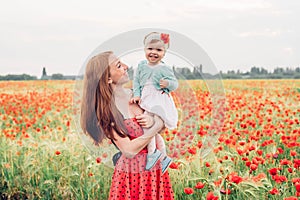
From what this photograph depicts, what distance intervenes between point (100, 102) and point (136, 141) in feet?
0.78

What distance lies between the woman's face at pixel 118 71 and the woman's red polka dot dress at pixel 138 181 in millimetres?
369

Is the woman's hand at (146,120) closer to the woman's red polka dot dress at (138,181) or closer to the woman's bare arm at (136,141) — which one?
the woman's bare arm at (136,141)

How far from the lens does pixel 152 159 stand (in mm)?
2314

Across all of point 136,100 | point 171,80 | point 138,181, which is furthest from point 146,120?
point 138,181

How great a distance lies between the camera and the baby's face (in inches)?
84.7

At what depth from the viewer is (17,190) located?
404cm

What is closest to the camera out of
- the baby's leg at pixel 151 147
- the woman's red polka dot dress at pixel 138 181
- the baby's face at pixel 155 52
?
the baby's face at pixel 155 52

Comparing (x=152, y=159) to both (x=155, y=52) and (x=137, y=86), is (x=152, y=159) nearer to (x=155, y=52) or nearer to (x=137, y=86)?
(x=137, y=86)

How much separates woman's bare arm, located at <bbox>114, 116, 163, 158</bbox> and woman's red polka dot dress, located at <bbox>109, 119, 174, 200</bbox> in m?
0.06

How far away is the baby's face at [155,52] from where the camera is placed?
2.15 meters

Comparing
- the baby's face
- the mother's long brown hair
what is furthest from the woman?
the baby's face

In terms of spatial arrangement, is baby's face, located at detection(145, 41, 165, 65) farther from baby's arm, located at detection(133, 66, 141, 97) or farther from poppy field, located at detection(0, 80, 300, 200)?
poppy field, located at detection(0, 80, 300, 200)

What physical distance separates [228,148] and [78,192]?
4.33ft

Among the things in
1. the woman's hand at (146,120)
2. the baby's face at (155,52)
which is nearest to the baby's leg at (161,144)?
the woman's hand at (146,120)
